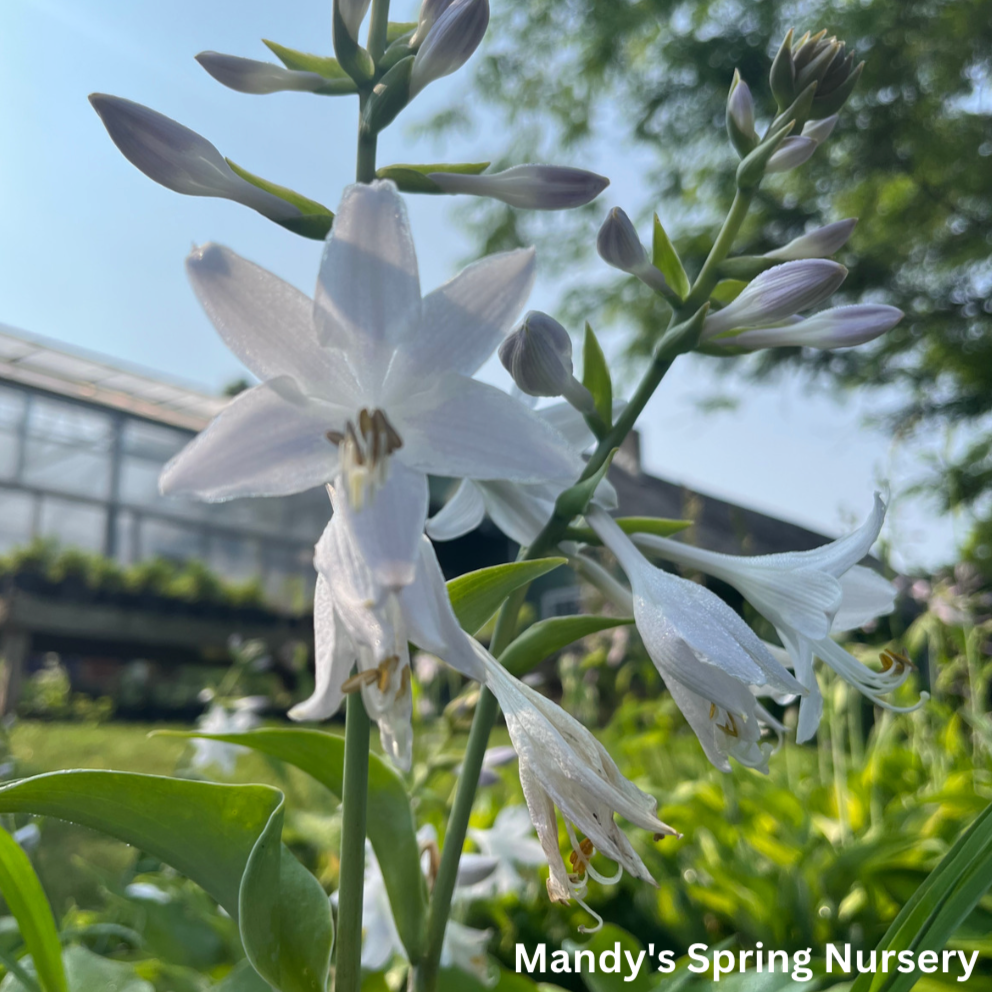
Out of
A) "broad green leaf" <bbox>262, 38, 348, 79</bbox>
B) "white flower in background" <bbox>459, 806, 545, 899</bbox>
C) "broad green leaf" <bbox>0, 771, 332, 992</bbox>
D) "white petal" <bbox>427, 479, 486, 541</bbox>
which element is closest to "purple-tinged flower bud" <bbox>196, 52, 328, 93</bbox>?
"broad green leaf" <bbox>262, 38, 348, 79</bbox>

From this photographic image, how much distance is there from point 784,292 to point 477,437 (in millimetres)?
343

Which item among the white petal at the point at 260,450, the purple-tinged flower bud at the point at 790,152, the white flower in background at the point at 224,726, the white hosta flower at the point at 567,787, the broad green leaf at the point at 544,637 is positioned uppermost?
the purple-tinged flower bud at the point at 790,152

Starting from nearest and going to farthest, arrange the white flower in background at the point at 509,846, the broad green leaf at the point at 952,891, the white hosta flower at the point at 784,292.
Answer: the broad green leaf at the point at 952,891 → the white hosta flower at the point at 784,292 → the white flower in background at the point at 509,846

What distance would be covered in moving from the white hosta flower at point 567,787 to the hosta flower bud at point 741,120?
0.63 m

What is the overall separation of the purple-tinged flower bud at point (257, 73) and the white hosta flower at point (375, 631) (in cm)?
44

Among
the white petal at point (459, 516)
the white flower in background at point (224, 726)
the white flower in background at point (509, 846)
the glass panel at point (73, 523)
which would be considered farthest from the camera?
the glass panel at point (73, 523)

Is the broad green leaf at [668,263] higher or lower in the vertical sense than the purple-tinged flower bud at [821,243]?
lower

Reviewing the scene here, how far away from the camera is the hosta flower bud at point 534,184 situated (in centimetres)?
68

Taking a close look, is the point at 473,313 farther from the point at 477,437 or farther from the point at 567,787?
the point at 567,787

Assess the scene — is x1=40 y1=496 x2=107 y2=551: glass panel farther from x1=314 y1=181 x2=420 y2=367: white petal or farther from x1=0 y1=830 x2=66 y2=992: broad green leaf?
x1=314 y1=181 x2=420 y2=367: white petal

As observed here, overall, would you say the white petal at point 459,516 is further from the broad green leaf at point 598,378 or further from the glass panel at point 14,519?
the glass panel at point 14,519

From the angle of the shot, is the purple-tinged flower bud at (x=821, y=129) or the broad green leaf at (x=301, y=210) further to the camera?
the purple-tinged flower bud at (x=821, y=129)

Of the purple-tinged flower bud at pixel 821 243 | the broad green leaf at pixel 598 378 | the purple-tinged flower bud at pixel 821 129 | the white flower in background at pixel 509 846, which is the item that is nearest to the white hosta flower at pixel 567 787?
the broad green leaf at pixel 598 378

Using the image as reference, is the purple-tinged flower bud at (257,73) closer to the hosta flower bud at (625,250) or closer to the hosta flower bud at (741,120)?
the hosta flower bud at (625,250)
